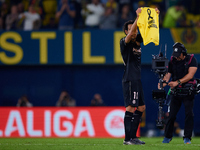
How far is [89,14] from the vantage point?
618 inches

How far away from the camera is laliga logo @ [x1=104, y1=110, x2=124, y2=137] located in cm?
1284

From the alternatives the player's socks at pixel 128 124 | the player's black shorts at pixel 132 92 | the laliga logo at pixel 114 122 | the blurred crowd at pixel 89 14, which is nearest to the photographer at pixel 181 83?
the player's black shorts at pixel 132 92

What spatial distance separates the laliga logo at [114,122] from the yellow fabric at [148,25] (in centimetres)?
551

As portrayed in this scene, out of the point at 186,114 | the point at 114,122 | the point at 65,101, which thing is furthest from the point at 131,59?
the point at 65,101

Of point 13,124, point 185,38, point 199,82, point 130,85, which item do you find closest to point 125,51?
point 130,85

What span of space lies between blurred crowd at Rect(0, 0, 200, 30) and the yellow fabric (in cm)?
752

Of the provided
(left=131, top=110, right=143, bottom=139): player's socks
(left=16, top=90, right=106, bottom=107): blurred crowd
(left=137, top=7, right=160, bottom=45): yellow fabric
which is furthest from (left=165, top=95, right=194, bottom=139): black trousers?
(left=16, top=90, right=106, bottom=107): blurred crowd

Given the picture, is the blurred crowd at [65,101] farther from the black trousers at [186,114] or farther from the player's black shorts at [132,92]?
the player's black shorts at [132,92]

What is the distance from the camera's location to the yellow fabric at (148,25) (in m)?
7.61

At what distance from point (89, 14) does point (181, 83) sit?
8011mm

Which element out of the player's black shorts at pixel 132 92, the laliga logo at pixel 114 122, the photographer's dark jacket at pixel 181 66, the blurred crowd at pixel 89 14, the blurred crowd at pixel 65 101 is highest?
the blurred crowd at pixel 89 14

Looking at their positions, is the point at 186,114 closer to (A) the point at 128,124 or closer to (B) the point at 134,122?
(B) the point at 134,122

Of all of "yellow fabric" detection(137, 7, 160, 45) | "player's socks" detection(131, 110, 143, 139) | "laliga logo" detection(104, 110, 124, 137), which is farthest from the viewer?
"laliga logo" detection(104, 110, 124, 137)

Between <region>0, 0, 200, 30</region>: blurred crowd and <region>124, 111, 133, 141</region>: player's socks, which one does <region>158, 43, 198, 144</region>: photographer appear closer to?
<region>124, 111, 133, 141</region>: player's socks
